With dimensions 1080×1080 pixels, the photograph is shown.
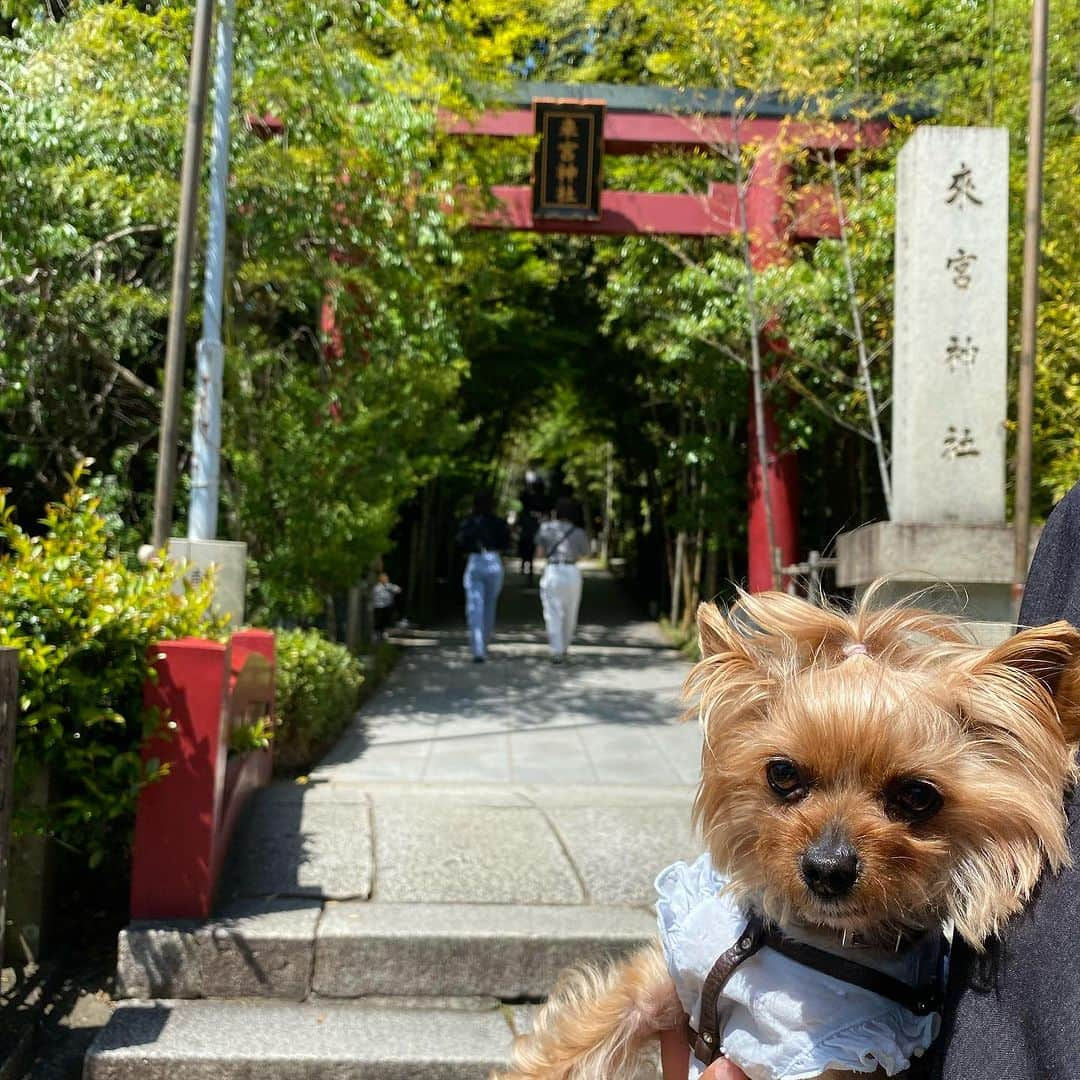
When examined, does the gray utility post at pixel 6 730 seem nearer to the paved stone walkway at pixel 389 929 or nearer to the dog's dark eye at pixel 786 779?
the paved stone walkway at pixel 389 929

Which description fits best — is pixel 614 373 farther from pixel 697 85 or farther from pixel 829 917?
pixel 829 917

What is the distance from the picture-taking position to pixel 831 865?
4.01 feet

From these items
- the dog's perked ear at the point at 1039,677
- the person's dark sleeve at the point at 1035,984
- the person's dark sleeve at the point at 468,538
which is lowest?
the person's dark sleeve at the point at 1035,984

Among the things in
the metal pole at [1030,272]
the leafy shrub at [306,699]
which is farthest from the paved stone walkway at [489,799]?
the metal pole at [1030,272]

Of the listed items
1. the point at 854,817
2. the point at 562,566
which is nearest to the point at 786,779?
the point at 854,817

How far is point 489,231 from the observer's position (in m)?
10.8

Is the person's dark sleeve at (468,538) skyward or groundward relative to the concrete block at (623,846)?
skyward

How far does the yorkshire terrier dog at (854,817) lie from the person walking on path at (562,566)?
997 centimetres

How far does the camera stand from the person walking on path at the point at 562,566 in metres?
11.6

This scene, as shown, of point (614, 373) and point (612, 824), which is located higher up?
point (614, 373)

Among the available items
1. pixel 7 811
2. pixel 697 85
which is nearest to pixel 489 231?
pixel 697 85

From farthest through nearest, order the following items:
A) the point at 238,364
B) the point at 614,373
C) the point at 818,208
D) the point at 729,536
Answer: the point at 614,373
the point at 729,536
the point at 818,208
the point at 238,364

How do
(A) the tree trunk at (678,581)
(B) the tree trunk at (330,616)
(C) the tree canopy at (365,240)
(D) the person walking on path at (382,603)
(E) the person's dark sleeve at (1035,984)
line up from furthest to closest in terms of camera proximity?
(A) the tree trunk at (678,581) < (D) the person walking on path at (382,603) < (B) the tree trunk at (330,616) < (C) the tree canopy at (365,240) < (E) the person's dark sleeve at (1035,984)

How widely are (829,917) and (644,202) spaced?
10233 mm
